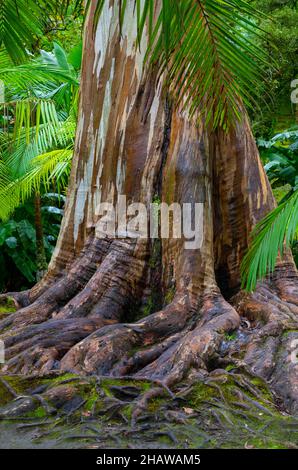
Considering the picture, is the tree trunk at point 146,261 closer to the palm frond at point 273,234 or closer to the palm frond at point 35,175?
the palm frond at point 273,234

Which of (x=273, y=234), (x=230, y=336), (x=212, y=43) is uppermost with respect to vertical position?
(x=212, y=43)

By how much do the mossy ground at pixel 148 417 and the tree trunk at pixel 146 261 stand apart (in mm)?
260

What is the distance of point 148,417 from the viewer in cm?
312

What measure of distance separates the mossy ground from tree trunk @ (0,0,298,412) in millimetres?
260

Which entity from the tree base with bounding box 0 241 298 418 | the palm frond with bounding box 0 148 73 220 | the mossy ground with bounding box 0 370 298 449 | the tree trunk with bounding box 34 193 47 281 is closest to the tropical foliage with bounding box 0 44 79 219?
the palm frond with bounding box 0 148 73 220

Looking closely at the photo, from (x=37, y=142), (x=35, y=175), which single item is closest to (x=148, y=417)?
(x=35, y=175)

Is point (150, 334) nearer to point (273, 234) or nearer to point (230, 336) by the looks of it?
point (230, 336)

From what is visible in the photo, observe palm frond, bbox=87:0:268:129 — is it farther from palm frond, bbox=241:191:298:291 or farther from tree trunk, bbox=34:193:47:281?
tree trunk, bbox=34:193:47:281

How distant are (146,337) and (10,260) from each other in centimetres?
625

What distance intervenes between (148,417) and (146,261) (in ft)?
6.01

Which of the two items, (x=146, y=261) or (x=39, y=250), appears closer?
(x=146, y=261)

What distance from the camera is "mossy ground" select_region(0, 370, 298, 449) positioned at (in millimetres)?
2902

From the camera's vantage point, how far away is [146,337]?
4.10 metres

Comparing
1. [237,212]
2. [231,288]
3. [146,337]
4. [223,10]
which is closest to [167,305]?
[146,337]
